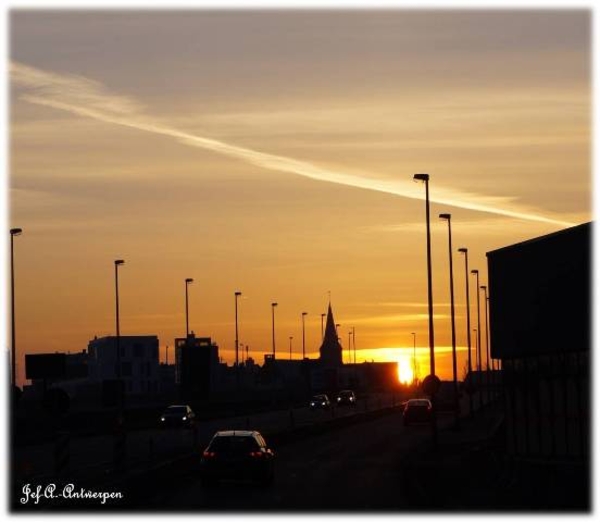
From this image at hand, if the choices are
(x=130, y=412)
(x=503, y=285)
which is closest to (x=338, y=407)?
(x=130, y=412)

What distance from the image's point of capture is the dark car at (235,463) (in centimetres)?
3619

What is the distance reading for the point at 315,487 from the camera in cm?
3481

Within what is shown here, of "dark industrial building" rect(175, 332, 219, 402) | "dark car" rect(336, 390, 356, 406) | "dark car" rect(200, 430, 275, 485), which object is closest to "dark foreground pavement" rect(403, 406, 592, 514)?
"dark car" rect(200, 430, 275, 485)

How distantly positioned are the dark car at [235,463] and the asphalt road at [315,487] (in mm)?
331

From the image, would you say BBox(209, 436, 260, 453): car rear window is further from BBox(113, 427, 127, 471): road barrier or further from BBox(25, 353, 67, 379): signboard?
BBox(25, 353, 67, 379): signboard

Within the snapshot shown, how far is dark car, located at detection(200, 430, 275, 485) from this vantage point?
36.2 meters

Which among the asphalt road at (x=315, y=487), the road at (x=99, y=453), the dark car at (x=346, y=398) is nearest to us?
the asphalt road at (x=315, y=487)

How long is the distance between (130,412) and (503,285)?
79.8 metres

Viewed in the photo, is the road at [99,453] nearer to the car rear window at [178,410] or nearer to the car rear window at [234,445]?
the car rear window at [178,410]

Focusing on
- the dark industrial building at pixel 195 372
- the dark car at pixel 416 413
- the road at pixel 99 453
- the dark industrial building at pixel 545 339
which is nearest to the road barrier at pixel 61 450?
the road at pixel 99 453

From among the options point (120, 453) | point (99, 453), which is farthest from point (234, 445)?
point (99, 453)

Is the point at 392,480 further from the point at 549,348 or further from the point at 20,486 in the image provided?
the point at 20,486

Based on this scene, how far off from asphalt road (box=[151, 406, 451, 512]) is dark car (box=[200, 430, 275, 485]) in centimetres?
33

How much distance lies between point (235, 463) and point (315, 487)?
2.65 meters
